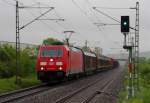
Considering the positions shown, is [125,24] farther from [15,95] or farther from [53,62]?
[53,62]

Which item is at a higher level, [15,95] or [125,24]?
[125,24]

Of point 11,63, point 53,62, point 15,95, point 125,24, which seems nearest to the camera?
point 125,24

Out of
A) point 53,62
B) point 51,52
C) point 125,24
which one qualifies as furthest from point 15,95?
point 51,52

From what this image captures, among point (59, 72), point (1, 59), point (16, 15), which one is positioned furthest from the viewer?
point (1, 59)

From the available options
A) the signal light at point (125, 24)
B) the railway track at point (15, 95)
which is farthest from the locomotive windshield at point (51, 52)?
the signal light at point (125, 24)

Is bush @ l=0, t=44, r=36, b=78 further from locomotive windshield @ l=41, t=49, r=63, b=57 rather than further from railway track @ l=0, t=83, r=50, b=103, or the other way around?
railway track @ l=0, t=83, r=50, b=103

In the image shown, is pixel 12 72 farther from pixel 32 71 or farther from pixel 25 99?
pixel 25 99

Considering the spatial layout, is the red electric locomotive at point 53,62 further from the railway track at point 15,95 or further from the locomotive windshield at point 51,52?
the railway track at point 15,95

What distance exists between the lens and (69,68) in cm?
4119

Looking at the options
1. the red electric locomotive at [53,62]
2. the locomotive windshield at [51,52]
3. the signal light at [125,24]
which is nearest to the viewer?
the signal light at [125,24]

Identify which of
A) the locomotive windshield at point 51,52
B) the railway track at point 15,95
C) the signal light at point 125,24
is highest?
the signal light at point 125,24

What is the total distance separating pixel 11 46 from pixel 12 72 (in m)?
4.21

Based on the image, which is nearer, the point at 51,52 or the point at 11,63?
the point at 51,52

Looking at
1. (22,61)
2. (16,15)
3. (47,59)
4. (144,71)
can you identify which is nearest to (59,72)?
(47,59)
